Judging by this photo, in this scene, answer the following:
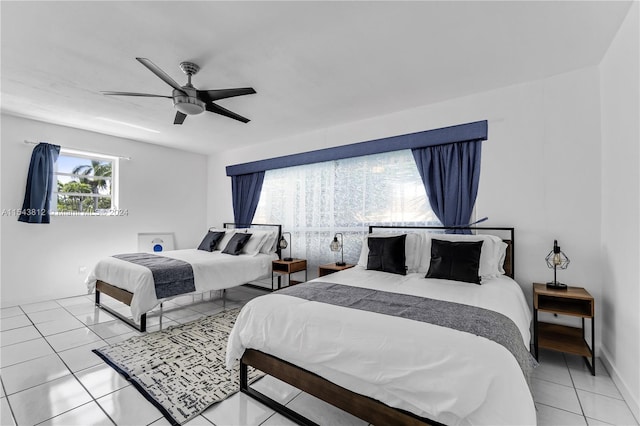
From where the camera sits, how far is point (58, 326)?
328cm

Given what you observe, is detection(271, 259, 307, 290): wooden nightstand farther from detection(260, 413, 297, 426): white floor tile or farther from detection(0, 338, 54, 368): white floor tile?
detection(0, 338, 54, 368): white floor tile

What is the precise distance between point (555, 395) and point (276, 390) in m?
1.97

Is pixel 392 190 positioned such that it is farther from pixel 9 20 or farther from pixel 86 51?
pixel 9 20

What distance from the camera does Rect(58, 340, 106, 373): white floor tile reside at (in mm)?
2439

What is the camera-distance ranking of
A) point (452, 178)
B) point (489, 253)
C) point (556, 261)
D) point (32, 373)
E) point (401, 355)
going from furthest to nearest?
point (452, 178) → point (489, 253) → point (556, 261) → point (32, 373) → point (401, 355)

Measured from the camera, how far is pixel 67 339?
294cm

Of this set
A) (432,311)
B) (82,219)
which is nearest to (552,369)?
(432,311)

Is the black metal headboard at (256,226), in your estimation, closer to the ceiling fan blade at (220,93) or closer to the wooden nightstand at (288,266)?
the wooden nightstand at (288,266)

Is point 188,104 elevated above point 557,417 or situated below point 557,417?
above

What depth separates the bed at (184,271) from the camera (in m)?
3.20

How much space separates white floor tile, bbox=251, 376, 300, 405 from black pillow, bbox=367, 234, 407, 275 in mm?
1445

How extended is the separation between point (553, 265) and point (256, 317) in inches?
108

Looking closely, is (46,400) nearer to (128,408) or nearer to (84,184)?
(128,408)

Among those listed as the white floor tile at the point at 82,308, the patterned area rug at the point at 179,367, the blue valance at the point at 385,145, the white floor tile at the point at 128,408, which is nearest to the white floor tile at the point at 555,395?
the patterned area rug at the point at 179,367
